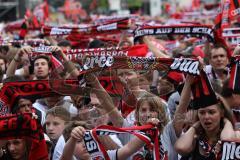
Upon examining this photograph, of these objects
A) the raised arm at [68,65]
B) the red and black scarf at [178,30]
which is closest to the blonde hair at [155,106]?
the raised arm at [68,65]

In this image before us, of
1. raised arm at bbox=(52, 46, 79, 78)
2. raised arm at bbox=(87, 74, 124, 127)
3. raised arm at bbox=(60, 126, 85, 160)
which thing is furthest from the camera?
raised arm at bbox=(52, 46, 79, 78)

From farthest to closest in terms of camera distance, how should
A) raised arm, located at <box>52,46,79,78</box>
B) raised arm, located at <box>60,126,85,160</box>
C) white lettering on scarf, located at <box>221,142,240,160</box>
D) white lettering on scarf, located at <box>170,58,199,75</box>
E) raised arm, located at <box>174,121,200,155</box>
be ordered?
raised arm, located at <box>52,46,79,78</box>
white lettering on scarf, located at <box>170,58,199,75</box>
raised arm, located at <box>174,121,200,155</box>
raised arm, located at <box>60,126,85,160</box>
white lettering on scarf, located at <box>221,142,240,160</box>

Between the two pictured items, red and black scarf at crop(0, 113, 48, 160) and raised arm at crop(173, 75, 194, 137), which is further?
raised arm at crop(173, 75, 194, 137)

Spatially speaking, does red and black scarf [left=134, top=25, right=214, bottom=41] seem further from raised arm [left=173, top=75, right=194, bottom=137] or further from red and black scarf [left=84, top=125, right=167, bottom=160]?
red and black scarf [left=84, top=125, right=167, bottom=160]

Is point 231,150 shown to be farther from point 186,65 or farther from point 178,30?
point 178,30

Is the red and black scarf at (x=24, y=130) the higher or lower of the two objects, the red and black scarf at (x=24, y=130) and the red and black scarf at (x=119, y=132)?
the higher

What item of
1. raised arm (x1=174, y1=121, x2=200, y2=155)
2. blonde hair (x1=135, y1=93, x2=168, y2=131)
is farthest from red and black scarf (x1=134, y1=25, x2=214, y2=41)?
raised arm (x1=174, y1=121, x2=200, y2=155)

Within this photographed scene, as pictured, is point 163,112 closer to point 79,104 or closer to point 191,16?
point 79,104

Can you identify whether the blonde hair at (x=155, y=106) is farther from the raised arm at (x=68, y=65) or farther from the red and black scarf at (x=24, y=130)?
the raised arm at (x=68, y=65)

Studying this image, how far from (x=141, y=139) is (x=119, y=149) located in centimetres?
22

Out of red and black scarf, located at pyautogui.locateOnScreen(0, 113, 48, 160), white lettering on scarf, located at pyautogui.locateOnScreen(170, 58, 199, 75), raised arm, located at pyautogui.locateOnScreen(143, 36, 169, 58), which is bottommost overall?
raised arm, located at pyautogui.locateOnScreen(143, 36, 169, 58)

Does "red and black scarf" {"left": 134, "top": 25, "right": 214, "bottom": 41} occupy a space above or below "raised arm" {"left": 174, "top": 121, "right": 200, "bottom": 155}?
above

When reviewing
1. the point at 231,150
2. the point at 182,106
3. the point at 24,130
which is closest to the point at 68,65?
the point at 182,106

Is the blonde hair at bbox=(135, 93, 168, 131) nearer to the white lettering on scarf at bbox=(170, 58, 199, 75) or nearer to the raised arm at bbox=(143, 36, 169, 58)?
the white lettering on scarf at bbox=(170, 58, 199, 75)
